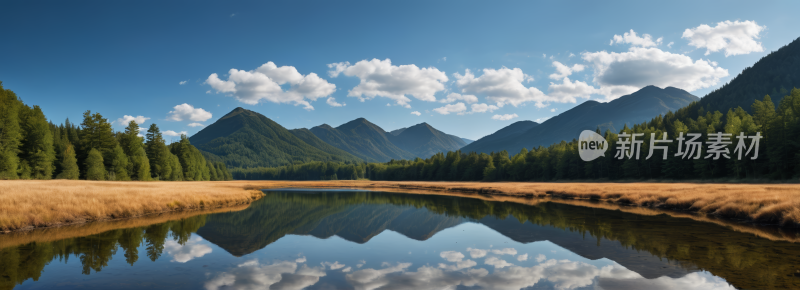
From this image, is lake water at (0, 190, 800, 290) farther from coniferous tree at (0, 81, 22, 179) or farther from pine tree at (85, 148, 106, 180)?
pine tree at (85, 148, 106, 180)

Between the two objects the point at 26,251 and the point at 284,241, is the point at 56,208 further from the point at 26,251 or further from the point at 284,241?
the point at 284,241

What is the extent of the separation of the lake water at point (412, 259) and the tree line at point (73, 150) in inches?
1920

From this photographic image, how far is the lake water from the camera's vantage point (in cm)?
1131

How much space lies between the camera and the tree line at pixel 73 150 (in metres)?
51.8

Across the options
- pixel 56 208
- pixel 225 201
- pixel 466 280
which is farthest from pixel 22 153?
pixel 466 280

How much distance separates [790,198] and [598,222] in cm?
1272

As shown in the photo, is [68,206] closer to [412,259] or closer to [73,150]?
[412,259]

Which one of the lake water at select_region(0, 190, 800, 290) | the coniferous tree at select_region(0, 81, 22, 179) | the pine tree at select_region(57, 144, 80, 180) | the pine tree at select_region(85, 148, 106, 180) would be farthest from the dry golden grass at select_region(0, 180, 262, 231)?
the pine tree at select_region(85, 148, 106, 180)

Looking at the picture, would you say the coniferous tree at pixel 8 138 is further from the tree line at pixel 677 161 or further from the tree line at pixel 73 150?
the tree line at pixel 677 161

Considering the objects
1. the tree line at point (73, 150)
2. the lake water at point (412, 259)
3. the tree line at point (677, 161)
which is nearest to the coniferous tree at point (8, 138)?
the tree line at point (73, 150)

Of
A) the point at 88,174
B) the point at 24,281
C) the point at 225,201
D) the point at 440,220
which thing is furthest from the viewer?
the point at 88,174

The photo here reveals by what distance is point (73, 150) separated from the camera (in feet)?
217

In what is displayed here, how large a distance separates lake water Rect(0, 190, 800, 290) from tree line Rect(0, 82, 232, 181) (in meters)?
48.8

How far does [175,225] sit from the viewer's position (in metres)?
24.1
